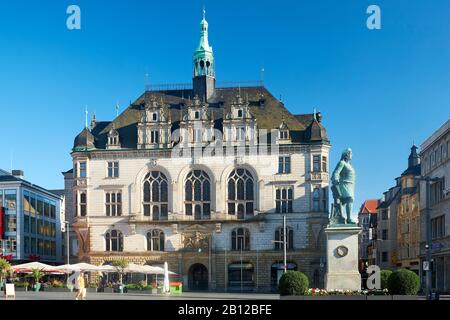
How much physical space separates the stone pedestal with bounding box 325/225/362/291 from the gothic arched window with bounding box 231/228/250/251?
3275cm

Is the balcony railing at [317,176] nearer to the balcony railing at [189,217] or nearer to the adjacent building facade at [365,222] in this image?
the balcony railing at [189,217]

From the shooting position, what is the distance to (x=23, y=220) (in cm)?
7250

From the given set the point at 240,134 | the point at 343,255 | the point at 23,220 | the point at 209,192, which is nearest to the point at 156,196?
the point at 209,192

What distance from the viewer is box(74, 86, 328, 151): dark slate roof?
71.1 meters

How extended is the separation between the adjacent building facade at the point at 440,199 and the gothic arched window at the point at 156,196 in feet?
77.5

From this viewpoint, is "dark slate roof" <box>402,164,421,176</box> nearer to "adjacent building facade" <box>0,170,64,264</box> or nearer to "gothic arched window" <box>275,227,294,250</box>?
"gothic arched window" <box>275,227,294,250</box>

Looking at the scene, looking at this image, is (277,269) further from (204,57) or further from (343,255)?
(343,255)

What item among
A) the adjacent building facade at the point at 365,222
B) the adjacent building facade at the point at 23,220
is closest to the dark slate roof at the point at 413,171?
the adjacent building facade at the point at 365,222

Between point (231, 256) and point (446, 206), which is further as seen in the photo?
point (231, 256)

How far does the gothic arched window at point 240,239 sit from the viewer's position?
70250 millimetres

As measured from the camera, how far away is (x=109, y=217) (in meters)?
71.6

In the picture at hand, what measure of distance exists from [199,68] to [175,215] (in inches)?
602

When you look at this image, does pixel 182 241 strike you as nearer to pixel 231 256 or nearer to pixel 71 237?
pixel 231 256
